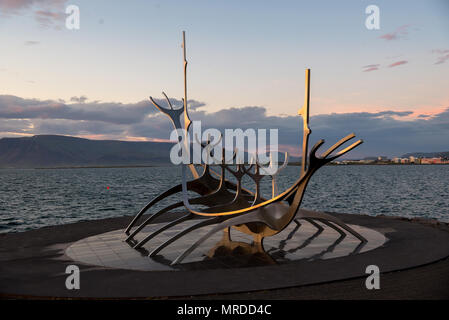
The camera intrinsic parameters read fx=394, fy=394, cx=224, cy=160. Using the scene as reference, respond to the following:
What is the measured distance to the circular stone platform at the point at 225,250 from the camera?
41.6 feet

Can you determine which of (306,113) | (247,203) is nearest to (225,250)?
(247,203)

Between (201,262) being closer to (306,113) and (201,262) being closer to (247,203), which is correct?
(247,203)

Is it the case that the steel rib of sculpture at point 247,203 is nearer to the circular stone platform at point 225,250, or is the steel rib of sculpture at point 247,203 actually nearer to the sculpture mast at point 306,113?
the sculpture mast at point 306,113

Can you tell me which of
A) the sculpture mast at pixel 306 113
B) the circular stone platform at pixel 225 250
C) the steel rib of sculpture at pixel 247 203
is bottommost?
the circular stone platform at pixel 225 250

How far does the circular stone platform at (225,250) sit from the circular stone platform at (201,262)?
3 centimetres

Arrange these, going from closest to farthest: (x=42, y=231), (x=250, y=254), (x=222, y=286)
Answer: (x=222, y=286) < (x=250, y=254) < (x=42, y=231)

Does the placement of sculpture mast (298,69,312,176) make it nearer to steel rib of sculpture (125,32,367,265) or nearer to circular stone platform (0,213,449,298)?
steel rib of sculpture (125,32,367,265)

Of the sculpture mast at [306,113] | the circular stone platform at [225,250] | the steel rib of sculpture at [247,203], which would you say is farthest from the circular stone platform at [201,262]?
the sculpture mast at [306,113]

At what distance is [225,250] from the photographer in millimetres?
14531
